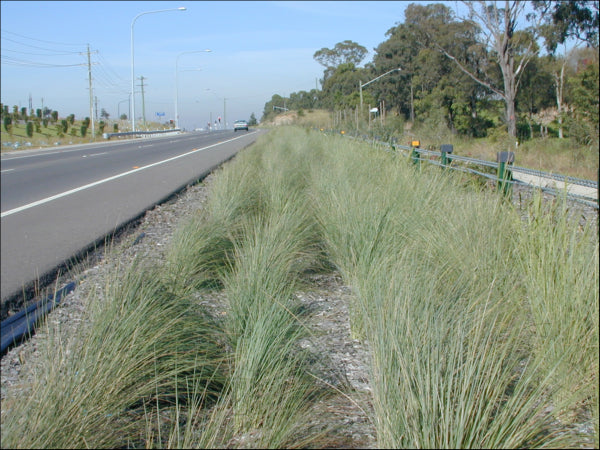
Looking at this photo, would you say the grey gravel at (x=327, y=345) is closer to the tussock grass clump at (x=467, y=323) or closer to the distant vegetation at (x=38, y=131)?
the tussock grass clump at (x=467, y=323)

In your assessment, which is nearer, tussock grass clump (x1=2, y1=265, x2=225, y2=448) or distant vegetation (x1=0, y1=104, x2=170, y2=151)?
tussock grass clump (x1=2, y1=265, x2=225, y2=448)

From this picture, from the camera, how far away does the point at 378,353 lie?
2.86m

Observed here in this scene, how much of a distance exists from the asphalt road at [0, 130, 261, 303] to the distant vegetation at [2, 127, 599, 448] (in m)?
2.07

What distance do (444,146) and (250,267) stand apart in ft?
14.9

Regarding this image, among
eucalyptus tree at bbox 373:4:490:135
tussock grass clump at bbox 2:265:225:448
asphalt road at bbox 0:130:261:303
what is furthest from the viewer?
eucalyptus tree at bbox 373:4:490:135

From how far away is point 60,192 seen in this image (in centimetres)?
1206

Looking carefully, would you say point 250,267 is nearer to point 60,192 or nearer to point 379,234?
point 379,234

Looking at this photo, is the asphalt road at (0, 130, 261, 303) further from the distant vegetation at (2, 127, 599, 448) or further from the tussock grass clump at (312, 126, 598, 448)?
the tussock grass clump at (312, 126, 598, 448)

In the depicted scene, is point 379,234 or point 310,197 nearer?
point 379,234

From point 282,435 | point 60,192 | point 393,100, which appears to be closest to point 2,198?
point 60,192

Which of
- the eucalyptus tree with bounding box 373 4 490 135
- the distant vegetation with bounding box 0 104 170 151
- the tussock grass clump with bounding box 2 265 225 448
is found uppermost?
the eucalyptus tree with bounding box 373 4 490 135

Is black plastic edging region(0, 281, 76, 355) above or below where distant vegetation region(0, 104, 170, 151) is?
below

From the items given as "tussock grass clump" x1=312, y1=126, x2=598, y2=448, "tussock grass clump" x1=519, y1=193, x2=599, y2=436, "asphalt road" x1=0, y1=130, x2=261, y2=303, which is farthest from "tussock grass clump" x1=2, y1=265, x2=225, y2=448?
"asphalt road" x1=0, y1=130, x2=261, y2=303

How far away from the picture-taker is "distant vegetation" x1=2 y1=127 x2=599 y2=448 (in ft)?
8.28
